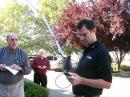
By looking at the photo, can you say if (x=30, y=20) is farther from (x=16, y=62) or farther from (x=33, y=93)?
(x=16, y=62)

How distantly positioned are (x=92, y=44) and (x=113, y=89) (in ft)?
38.2

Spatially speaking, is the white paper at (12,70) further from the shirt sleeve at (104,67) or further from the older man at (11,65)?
the shirt sleeve at (104,67)

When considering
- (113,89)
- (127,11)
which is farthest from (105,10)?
(113,89)

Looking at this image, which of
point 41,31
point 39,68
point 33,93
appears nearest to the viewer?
point 33,93

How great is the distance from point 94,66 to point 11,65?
3.02 m

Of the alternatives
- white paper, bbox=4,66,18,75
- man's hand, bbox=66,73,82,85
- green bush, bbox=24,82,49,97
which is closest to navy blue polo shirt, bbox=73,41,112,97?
man's hand, bbox=66,73,82,85

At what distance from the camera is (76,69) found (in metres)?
4.40

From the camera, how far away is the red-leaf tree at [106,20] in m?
23.0

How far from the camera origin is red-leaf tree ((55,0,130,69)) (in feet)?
75.5

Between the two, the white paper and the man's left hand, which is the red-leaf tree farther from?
the white paper

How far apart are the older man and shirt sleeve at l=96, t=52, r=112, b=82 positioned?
300 centimetres

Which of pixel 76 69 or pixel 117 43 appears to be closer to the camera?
pixel 76 69

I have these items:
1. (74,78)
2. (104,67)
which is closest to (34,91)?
(104,67)

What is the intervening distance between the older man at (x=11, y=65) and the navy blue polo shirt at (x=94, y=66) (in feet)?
9.00
